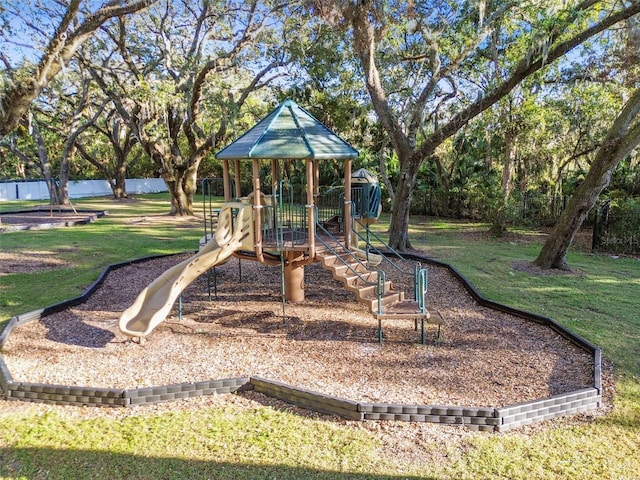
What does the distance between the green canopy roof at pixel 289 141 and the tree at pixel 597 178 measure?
6.09m

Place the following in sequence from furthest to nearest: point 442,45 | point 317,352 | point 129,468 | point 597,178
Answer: point 442,45
point 597,178
point 317,352
point 129,468

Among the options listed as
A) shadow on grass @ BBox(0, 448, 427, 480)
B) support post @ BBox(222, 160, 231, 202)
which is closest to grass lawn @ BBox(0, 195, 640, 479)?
shadow on grass @ BBox(0, 448, 427, 480)

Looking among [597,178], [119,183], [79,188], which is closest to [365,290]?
[597,178]

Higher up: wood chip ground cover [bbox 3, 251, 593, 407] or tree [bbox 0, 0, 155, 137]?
tree [bbox 0, 0, 155, 137]

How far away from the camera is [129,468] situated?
149 inches

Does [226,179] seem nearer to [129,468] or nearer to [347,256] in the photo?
[347,256]

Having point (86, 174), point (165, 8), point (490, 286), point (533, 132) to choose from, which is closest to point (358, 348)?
point (490, 286)

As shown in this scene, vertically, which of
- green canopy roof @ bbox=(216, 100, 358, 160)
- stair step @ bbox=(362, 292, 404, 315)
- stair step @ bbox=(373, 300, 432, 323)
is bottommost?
stair step @ bbox=(373, 300, 432, 323)

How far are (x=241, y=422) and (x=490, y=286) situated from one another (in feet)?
21.2

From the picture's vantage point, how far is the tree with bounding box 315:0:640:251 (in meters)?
9.16

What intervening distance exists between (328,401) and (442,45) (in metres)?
11.6

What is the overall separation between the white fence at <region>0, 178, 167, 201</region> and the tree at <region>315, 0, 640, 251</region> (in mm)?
27819

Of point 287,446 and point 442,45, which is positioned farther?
point 442,45

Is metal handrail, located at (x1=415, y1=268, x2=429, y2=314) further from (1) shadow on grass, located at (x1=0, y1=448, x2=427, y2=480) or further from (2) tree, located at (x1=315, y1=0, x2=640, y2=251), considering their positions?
(2) tree, located at (x1=315, y1=0, x2=640, y2=251)
